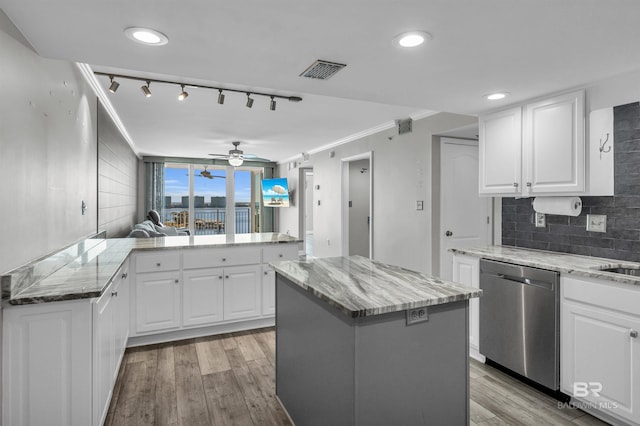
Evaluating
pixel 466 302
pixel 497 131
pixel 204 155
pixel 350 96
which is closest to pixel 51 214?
pixel 350 96

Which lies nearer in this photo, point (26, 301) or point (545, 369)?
point (26, 301)

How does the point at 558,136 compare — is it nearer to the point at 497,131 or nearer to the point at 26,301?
the point at 497,131

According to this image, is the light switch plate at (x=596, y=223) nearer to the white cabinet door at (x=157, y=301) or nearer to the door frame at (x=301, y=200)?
the white cabinet door at (x=157, y=301)

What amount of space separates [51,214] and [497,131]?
11.1ft

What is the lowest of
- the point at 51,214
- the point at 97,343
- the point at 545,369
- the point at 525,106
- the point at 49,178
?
the point at 545,369

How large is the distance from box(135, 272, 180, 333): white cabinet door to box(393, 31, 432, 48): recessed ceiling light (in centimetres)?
261

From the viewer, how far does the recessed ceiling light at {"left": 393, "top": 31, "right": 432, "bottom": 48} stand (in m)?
1.79

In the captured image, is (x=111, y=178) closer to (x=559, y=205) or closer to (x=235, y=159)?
(x=235, y=159)

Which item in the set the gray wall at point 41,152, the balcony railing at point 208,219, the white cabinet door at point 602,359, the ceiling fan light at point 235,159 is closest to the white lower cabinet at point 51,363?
the gray wall at point 41,152

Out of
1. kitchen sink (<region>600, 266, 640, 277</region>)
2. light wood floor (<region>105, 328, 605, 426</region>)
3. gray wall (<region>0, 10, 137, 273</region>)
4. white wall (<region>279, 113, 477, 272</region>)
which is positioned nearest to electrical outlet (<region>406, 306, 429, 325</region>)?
light wood floor (<region>105, 328, 605, 426</region>)

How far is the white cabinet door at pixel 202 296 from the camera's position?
3.25 metres

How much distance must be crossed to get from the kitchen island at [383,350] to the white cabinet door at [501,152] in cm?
158

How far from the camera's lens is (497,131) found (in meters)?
3.09

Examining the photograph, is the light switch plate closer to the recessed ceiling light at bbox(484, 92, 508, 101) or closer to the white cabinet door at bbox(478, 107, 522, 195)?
the white cabinet door at bbox(478, 107, 522, 195)
